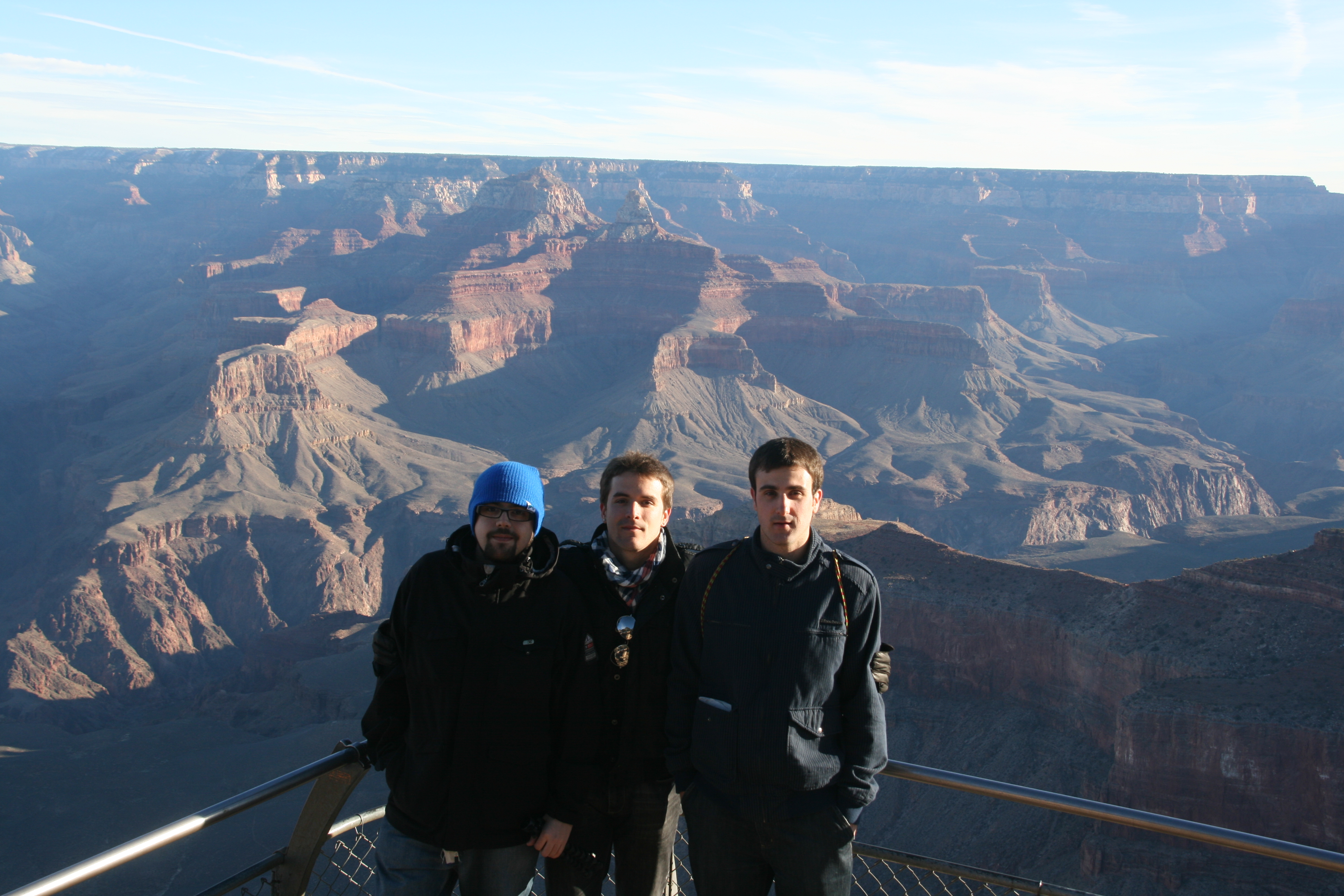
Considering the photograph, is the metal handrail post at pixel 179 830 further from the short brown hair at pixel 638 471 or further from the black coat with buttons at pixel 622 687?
the short brown hair at pixel 638 471

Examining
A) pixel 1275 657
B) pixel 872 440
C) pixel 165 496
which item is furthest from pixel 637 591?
pixel 872 440

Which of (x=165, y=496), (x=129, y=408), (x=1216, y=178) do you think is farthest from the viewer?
(x=1216, y=178)

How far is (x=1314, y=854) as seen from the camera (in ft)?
17.8

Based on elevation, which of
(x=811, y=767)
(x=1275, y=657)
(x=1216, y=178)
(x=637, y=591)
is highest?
(x=1216, y=178)

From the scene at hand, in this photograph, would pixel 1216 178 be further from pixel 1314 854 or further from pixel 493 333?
pixel 1314 854

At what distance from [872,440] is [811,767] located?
93.7 m

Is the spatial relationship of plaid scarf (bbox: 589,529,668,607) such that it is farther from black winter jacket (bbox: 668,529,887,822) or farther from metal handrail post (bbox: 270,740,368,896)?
metal handrail post (bbox: 270,740,368,896)

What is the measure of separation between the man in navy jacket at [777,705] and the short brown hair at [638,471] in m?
0.70

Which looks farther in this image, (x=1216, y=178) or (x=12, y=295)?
(x=1216, y=178)

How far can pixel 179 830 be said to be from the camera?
5508mm

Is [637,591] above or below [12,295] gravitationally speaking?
above

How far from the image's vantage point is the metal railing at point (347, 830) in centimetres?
536

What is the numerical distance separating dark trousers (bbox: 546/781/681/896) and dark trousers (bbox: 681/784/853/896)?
1.20 ft

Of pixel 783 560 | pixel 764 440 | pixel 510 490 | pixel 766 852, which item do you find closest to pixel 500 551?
pixel 510 490
